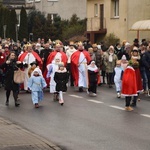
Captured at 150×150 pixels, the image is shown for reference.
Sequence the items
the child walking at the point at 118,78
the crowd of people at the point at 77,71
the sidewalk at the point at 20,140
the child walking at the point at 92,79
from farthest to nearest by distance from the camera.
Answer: the child walking at the point at 92,79
the child walking at the point at 118,78
the crowd of people at the point at 77,71
the sidewalk at the point at 20,140

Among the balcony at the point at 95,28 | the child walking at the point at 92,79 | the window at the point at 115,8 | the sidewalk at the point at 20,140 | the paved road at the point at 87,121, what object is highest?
the window at the point at 115,8

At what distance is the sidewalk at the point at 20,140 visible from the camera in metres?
12.4

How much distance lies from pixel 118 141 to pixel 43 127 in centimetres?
260

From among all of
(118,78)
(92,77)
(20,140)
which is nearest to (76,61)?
(92,77)

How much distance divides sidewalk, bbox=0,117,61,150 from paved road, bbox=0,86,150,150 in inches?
13.1

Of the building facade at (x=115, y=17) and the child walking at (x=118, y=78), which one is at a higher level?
the building facade at (x=115, y=17)

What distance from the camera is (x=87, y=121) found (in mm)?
16531

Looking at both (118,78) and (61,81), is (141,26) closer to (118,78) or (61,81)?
(118,78)

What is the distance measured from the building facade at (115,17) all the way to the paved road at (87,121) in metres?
28.7

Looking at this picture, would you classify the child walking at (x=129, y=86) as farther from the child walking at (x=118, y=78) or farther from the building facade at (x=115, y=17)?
Result: the building facade at (x=115, y=17)

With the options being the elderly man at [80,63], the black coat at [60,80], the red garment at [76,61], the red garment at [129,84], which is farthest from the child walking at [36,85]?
the red garment at [76,61]

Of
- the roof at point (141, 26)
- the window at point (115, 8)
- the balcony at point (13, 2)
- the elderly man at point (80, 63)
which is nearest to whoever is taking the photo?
the elderly man at point (80, 63)

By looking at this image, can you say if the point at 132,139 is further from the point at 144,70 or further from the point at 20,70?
the point at 144,70

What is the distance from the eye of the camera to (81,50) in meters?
25.1
